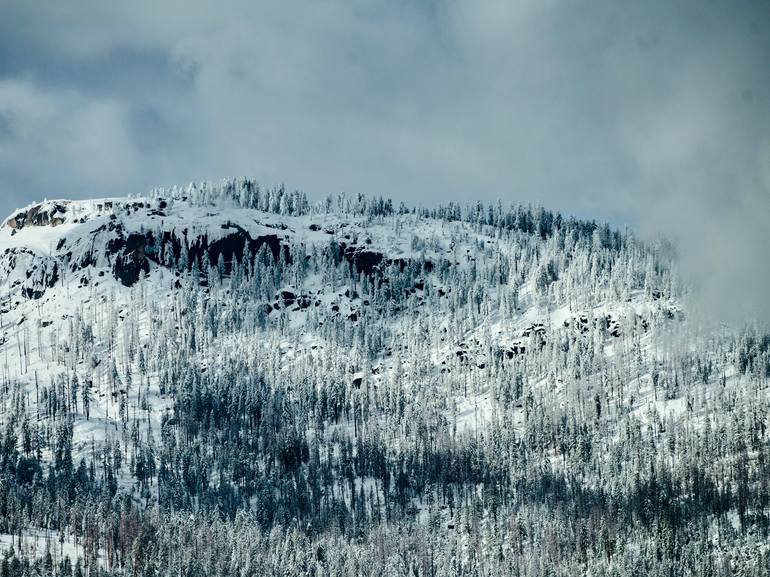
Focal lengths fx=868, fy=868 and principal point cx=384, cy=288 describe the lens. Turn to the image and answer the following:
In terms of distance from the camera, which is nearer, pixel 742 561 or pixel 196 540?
pixel 742 561

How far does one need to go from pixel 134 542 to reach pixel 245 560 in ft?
79.6

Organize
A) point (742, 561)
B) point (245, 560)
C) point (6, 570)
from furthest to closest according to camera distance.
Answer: point (245, 560), point (742, 561), point (6, 570)

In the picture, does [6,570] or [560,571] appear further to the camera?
[560,571]

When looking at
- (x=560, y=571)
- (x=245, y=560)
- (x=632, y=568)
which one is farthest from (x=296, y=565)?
(x=632, y=568)

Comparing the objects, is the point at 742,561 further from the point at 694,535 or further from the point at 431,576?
the point at 431,576

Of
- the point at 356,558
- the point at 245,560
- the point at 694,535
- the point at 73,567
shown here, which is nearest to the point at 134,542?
the point at 73,567

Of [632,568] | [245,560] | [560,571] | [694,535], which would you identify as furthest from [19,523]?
[694,535]

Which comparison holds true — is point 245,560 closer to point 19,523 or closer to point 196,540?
point 196,540

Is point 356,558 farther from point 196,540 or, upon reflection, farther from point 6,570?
point 6,570

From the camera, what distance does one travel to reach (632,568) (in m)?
178

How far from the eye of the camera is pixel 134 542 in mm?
181125

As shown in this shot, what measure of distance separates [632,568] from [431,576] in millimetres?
45294

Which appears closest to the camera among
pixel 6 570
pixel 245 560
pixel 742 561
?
pixel 6 570

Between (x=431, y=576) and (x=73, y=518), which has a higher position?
(x=73, y=518)
